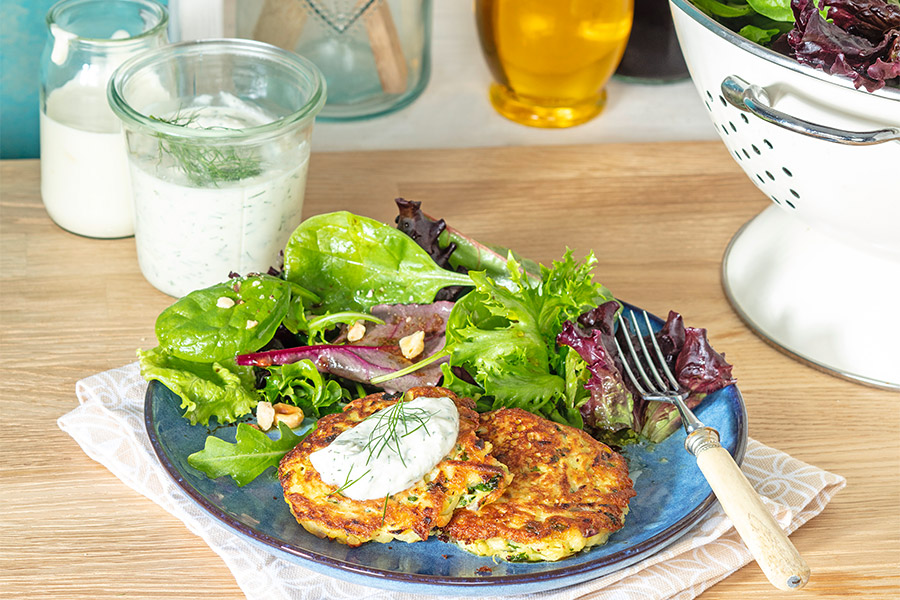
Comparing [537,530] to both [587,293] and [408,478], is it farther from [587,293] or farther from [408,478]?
[587,293]

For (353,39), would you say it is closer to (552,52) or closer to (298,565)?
(552,52)

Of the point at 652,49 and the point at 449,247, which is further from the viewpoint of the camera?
the point at 652,49

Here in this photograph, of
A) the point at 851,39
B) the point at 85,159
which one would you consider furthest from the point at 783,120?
the point at 85,159

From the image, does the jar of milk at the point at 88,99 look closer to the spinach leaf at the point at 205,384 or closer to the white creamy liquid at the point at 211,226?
the white creamy liquid at the point at 211,226

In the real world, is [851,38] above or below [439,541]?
above

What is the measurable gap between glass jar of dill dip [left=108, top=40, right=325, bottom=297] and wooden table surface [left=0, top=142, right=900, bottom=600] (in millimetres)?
114

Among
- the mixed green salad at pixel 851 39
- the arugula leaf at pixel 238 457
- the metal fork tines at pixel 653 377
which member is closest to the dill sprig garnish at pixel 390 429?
the arugula leaf at pixel 238 457

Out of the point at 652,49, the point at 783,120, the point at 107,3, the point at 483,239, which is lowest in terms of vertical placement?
the point at 483,239

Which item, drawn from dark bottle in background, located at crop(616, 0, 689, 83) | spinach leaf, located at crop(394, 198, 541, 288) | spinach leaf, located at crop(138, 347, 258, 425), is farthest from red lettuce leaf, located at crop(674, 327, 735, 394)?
dark bottle in background, located at crop(616, 0, 689, 83)

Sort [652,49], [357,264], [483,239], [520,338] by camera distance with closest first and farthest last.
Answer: [520,338] < [357,264] < [483,239] < [652,49]

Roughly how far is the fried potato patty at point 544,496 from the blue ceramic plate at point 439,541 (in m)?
0.02

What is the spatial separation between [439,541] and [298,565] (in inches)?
5.0

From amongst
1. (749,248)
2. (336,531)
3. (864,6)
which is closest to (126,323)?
(336,531)

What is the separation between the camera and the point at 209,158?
1.17 metres
